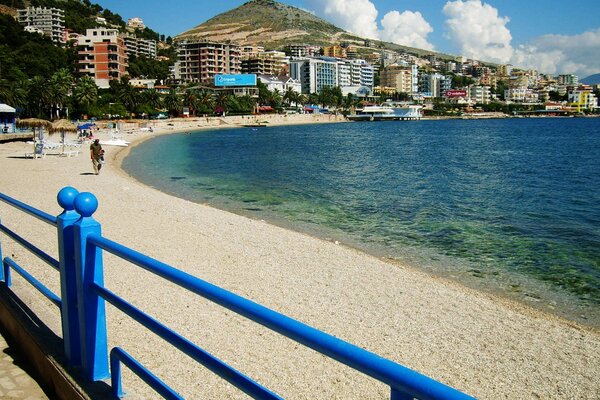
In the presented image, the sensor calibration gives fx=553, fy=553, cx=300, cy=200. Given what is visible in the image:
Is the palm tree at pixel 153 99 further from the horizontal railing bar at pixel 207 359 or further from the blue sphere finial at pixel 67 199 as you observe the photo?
the horizontal railing bar at pixel 207 359

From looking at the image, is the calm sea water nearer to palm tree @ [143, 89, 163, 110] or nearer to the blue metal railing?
the blue metal railing

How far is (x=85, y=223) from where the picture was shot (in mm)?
3479

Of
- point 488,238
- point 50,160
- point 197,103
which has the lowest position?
point 488,238

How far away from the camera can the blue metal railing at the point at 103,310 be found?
212 centimetres

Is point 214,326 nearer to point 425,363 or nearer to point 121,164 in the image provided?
point 425,363

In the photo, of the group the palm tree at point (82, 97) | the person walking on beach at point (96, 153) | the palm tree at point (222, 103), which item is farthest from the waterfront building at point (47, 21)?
the person walking on beach at point (96, 153)

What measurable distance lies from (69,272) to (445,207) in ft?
68.8

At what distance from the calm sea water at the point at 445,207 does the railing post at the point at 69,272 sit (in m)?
8.40

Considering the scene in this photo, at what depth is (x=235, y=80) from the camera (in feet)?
556

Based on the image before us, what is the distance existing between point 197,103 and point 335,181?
360ft

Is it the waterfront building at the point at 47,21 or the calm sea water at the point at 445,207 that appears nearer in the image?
the calm sea water at the point at 445,207

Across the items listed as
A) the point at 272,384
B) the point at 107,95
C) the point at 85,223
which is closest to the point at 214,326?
the point at 272,384

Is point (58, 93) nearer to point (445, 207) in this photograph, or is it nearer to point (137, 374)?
point (445, 207)

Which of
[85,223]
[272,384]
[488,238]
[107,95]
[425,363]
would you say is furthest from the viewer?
[107,95]
